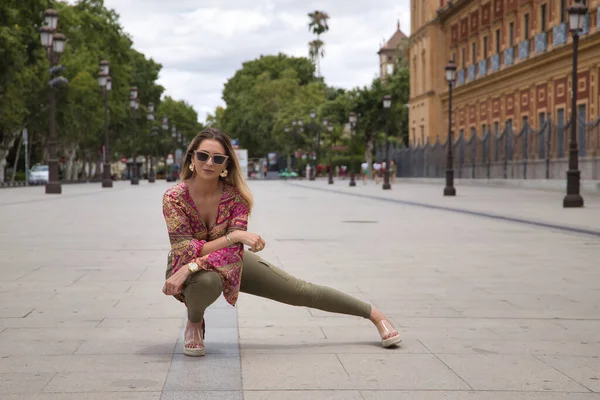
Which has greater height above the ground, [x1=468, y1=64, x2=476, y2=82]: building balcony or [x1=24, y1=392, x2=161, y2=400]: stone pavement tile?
[x1=468, y1=64, x2=476, y2=82]: building balcony

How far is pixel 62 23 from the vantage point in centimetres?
6369

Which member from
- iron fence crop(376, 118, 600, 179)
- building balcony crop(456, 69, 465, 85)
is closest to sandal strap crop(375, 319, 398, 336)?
iron fence crop(376, 118, 600, 179)

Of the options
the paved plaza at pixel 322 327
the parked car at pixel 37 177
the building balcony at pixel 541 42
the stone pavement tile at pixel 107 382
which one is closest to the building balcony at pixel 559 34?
the building balcony at pixel 541 42

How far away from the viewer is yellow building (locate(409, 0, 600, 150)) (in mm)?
40688

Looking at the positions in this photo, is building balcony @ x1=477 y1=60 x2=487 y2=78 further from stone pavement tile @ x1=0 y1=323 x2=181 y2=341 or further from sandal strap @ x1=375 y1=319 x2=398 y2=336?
sandal strap @ x1=375 y1=319 x2=398 y2=336

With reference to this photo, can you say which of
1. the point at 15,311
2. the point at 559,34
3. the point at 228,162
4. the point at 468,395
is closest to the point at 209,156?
the point at 228,162

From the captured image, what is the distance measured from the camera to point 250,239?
18.0 feet

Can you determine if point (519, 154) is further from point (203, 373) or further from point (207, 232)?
point (203, 373)

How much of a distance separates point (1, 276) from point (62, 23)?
56341mm

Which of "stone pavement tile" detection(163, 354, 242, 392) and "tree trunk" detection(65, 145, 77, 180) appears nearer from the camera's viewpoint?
"stone pavement tile" detection(163, 354, 242, 392)

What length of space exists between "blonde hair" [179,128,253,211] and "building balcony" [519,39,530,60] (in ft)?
141

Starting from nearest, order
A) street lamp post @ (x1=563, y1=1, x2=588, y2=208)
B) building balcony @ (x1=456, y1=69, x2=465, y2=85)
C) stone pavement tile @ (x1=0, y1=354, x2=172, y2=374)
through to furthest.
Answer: stone pavement tile @ (x1=0, y1=354, x2=172, y2=374), street lamp post @ (x1=563, y1=1, x2=588, y2=208), building balcony @ (x1=456, y1=69, x2=465, y2=85)

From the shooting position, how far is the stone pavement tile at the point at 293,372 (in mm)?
5059

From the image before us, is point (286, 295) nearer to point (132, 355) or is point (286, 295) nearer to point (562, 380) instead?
point (132, 355)
